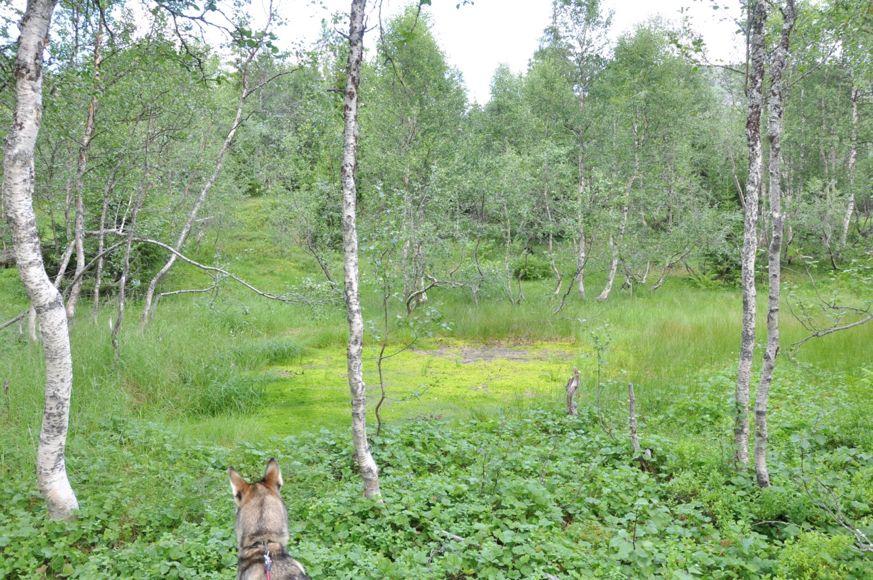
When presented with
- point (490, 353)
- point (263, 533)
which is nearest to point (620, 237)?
point (490, 353)

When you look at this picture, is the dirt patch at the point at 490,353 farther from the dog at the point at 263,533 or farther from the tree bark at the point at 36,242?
the dog at the point at 263,533

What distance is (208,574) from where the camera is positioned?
4.24m

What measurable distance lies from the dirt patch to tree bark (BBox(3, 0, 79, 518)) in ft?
31.3

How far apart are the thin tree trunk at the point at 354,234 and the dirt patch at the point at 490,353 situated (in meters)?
8.18

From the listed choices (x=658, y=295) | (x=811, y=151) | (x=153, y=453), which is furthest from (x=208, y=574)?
(x=811, y=151)

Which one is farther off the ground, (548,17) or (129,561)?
(548,17)

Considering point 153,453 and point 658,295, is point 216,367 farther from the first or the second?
point 658,295

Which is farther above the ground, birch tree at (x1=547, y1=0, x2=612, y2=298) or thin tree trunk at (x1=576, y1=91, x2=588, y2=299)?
birch tree at (x1=547, y1=0, x2=612, y2=298)

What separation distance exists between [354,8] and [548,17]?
A: 67.1 feet

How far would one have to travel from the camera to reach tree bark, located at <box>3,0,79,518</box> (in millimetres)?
4617

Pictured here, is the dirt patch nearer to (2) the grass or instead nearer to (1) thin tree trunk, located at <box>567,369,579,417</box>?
(2) the grass

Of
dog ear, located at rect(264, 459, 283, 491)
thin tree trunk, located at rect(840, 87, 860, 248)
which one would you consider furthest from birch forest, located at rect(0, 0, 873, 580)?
thin tree trunk, located at rect(840, 87, 860, 248)

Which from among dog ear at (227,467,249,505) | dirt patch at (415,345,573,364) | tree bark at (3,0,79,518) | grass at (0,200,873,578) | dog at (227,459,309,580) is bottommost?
dirt patch at (415,345,573,364)

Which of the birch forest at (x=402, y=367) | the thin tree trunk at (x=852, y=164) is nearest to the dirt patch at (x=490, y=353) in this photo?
the birch forest at (x=402, y=367)
